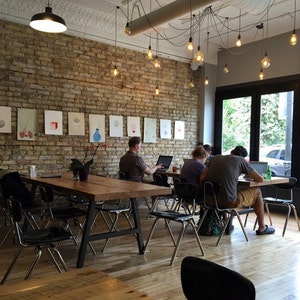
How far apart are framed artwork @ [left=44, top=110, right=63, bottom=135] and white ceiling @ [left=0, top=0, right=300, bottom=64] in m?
1.56

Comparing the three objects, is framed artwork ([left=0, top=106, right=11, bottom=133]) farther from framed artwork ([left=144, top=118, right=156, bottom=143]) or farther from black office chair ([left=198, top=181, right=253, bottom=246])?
black office chair ([left=198, top=181, right=253, bottom=246])

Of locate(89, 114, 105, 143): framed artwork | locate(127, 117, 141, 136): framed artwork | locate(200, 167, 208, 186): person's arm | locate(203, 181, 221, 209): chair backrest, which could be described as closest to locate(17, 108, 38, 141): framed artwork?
locate(89, 114, 105, 143): framed artwork

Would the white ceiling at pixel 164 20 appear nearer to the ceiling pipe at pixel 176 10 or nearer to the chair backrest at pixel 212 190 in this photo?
the ceiling pipe at pixel 176 10

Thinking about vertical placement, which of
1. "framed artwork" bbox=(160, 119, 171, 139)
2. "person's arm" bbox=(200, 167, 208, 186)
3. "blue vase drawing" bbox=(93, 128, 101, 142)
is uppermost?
"framed artwork" bbox=(160, 119, 171, 139)

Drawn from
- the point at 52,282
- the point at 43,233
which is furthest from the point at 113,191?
the point at 52,282

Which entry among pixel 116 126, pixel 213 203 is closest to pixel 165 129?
pixel 116 126

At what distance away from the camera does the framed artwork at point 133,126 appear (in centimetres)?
716

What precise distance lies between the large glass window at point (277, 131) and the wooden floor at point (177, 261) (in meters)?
2.43

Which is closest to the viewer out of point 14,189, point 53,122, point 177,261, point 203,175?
point 177,261

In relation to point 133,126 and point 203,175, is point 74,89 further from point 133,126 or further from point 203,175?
point 203,175

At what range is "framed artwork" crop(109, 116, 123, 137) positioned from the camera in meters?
6.90

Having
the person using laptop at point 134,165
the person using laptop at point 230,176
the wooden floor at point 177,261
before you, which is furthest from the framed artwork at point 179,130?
the wooden floor at point 177,261

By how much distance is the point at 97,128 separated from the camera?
670 centimetres

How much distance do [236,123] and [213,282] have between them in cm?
734
